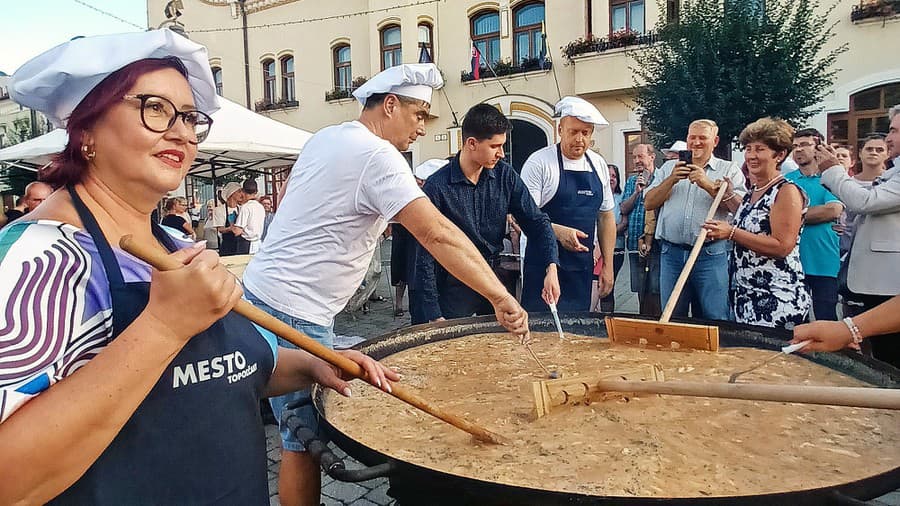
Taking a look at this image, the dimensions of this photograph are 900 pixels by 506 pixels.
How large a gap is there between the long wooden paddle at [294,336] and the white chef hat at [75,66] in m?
0.38

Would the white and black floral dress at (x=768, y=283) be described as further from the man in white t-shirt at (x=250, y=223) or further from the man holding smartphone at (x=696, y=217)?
the man in white t-shirt at (x=250, y=223)

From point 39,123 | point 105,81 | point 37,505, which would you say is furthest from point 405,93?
point 39,123

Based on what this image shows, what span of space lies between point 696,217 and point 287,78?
18.3m

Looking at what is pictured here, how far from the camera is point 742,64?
1095 centimetres

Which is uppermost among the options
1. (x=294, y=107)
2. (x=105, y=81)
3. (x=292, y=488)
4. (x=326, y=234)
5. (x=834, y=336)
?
(x=294, y=107)

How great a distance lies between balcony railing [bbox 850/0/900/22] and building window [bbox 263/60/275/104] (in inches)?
646

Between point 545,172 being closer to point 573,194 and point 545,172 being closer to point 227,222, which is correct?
point 573,194

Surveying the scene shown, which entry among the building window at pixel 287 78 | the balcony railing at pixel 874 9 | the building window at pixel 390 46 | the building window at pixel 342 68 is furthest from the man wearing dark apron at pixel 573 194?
the building window at pixel 287 78

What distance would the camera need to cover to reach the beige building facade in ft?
38.8

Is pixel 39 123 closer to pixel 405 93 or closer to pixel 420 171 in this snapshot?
pixel 420 171

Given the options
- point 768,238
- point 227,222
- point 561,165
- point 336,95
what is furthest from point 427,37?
point 768,238

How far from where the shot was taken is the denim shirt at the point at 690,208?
165 inches

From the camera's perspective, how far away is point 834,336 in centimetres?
193

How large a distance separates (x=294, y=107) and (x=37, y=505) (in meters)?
19.9
